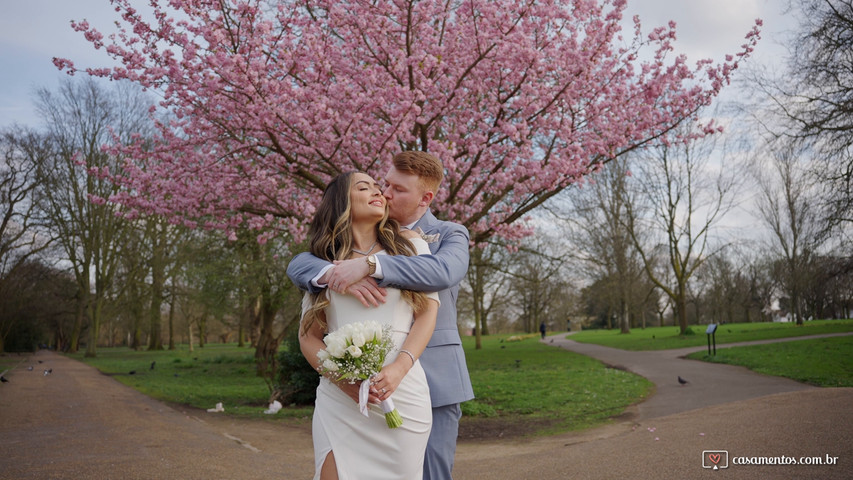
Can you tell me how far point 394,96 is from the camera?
8.64m

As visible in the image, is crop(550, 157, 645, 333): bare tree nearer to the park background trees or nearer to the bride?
the park background trees

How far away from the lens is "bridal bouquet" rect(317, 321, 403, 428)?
2100 millimetres

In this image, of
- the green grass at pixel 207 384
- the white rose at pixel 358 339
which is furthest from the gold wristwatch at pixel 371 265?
the green grass at pixel 207 384

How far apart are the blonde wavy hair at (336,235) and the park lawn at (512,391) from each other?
6.37 metres

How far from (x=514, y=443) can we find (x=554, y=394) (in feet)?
14.2

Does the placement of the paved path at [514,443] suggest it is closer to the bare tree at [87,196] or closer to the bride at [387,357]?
the bride at [387,357]

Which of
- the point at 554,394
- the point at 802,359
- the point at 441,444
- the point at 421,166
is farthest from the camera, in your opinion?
the point at 802,359

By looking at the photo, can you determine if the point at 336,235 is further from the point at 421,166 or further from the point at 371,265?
the point at 421,166

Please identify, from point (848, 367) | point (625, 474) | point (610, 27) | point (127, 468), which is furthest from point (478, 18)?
point (848, 367)

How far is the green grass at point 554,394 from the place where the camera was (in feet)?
30.0

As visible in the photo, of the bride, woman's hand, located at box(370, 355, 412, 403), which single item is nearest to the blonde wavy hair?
the bride
